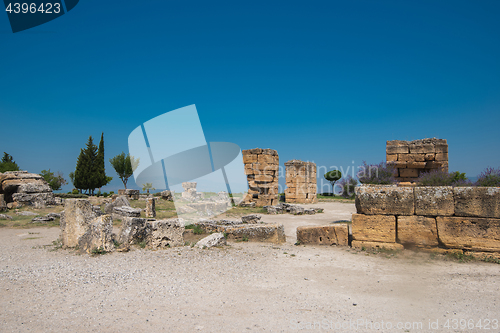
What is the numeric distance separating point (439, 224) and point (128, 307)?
6.13 m

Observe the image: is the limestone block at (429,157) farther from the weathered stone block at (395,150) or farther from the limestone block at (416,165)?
the weathered stone block at (395,150)

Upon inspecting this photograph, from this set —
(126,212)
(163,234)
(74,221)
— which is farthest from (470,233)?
(126,212)

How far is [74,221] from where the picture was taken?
676 centimetres

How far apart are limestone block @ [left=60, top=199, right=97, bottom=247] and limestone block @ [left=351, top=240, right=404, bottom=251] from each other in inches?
246

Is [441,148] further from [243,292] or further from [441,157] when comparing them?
[243,292]

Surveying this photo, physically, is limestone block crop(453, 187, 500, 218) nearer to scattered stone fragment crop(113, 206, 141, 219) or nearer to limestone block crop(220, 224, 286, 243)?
limestone block crop(220, 224, 286, 243)

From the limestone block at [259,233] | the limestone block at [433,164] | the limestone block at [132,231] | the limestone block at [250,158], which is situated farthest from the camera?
the limestone block at [250,158]

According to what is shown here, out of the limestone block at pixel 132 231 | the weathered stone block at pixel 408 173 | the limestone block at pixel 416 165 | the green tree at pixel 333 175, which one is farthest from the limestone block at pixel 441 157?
the green tree at pixel 333 175

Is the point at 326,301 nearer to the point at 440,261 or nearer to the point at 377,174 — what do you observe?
the point at 440,261

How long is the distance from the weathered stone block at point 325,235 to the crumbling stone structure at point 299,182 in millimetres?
12760

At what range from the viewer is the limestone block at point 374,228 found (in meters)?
6.38

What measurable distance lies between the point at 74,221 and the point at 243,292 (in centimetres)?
494

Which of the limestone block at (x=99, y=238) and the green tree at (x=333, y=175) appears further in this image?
the green tree at (x=333, y=175)

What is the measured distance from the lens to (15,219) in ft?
36.8
